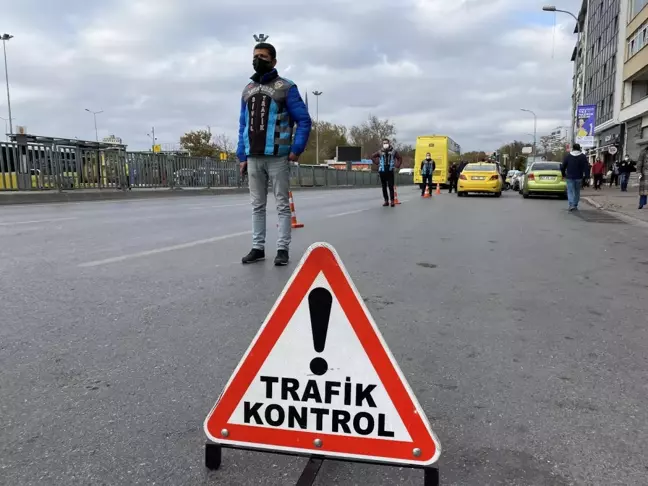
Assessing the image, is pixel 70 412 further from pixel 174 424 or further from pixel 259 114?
pixel 259 114

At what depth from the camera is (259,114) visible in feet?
18.2

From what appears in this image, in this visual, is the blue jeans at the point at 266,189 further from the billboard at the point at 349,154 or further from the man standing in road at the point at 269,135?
the billboard at the point at 349,154

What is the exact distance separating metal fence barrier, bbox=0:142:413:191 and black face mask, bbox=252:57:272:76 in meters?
5.48

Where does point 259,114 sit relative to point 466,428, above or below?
above

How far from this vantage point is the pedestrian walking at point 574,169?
1405 cm

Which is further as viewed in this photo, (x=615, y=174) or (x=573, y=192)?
(x=615, y=174)

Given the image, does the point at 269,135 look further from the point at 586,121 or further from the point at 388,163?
the point at 586,121

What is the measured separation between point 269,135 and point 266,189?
596mm

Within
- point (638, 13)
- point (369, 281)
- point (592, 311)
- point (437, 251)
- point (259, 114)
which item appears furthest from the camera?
point (638, 13)

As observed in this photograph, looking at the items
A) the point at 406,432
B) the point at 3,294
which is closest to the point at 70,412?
the point at 406,432

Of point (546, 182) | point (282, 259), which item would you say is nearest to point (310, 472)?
point (282, 259)

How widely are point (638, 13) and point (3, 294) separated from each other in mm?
41818

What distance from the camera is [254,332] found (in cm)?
342

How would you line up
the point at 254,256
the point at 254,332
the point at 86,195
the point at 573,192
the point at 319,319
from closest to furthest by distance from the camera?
the point at 319,319, the point at 254,332, the point at 254,256, the point at 573,192, the point at 86,195
